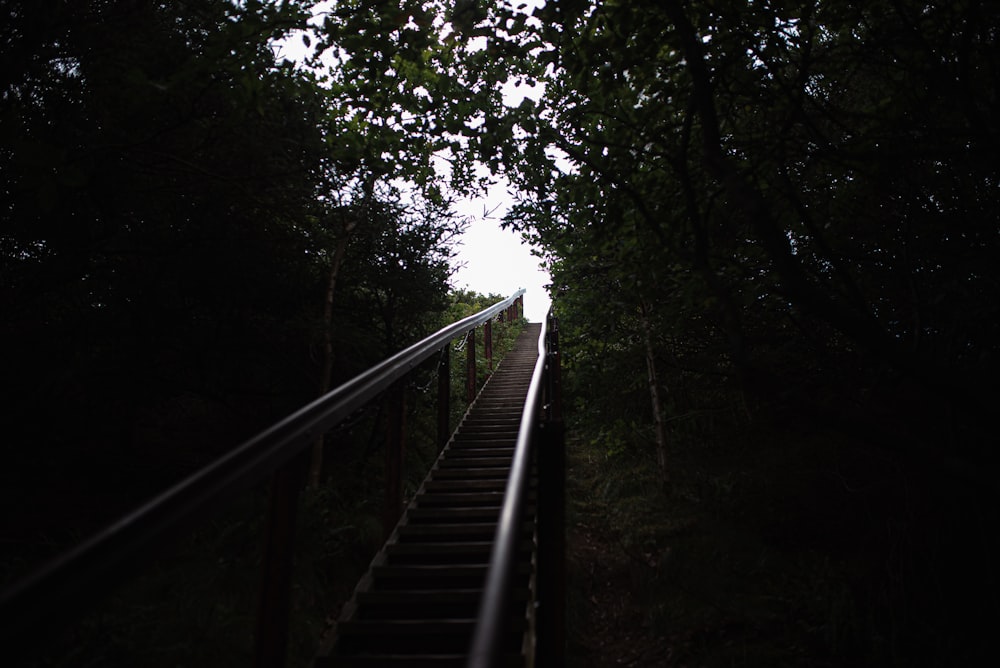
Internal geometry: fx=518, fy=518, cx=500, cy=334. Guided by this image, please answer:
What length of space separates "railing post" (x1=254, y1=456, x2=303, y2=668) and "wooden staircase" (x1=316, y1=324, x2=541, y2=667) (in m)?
0.55

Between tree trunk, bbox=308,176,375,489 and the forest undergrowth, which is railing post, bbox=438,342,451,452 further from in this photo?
the forest undergrowth

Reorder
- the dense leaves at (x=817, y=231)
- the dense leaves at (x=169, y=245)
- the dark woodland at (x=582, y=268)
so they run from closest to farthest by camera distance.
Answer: the dense leaves at (x=817, y=231) < the dark woodland at (x=582, y=268) < the dense leaves at (x=169, y=245)

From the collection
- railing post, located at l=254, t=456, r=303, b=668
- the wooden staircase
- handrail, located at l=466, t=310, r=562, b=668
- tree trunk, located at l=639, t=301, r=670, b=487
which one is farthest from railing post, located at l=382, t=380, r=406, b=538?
tree trunk, located at l=639, t=301, r=670, b=487

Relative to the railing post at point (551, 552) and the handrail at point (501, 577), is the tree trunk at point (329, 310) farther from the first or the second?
the handrail at point (501, 577)

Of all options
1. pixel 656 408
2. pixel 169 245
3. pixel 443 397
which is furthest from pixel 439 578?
pixel 656 408

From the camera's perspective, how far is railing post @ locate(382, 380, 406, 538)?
11.9ft

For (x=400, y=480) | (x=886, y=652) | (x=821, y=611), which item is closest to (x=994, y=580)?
(x=886, y=652)

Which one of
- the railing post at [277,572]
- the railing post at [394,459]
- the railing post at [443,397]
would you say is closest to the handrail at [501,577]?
the railing post at [277,572]

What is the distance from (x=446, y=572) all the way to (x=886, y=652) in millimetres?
3314

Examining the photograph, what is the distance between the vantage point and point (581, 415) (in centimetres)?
879

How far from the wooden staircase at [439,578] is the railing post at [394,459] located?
0.10m

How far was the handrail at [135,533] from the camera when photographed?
0.99 meters

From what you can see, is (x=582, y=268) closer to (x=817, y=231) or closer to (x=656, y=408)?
(x=656, y=408)

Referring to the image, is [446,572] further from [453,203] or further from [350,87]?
[453,203]
